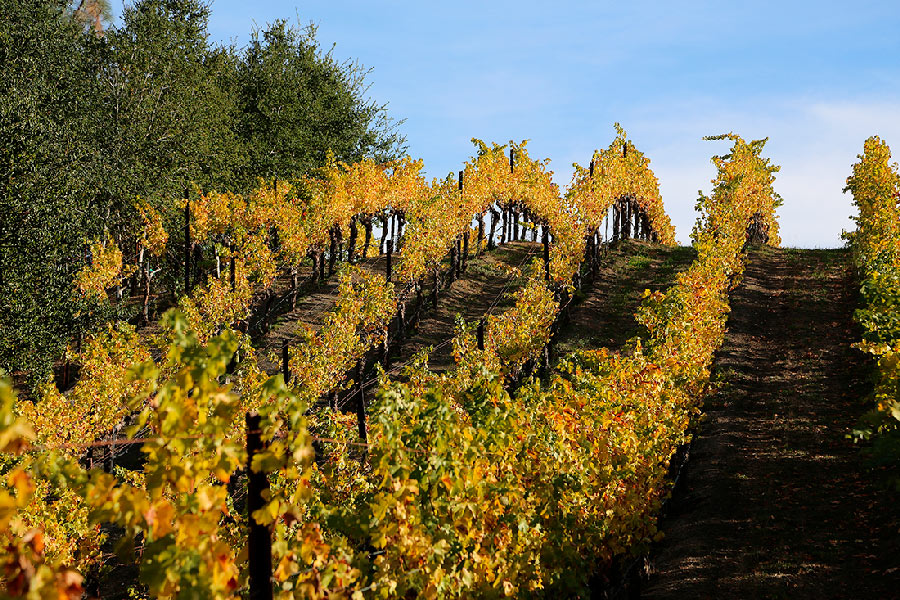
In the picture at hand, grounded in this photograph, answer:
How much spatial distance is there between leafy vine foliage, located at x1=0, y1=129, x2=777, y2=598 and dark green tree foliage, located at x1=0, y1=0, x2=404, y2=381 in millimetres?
5750

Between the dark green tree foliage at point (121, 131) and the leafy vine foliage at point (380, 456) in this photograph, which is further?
the dark green tree foliage at point (121, 131)

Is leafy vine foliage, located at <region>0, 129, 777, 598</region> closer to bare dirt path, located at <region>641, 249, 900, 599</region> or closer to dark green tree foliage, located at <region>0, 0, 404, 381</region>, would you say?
bare dirt path, located at <region>641, 249, 900, 599</region>

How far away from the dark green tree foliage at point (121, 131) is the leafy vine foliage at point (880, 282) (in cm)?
2734

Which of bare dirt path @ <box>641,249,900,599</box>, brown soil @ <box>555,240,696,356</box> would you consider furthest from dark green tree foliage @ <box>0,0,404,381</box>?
bare dirt path @ <box>641,249,900,599</box>

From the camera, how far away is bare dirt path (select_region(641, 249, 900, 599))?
12.8 metres

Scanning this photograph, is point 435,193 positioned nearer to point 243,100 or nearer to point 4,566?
point 243,100

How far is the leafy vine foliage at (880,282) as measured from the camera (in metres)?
8.74

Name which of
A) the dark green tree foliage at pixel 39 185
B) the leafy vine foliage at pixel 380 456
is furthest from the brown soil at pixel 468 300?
the dark green tree foliage at pixel 39 185

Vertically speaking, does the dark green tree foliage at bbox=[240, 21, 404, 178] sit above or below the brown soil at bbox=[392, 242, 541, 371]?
above

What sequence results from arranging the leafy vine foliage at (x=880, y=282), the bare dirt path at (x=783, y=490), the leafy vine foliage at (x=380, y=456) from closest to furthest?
the leafy vine foliage at (x=380, y=456), the leafy vine foliage at (x=880, y=282), the bare dirt path at (x=783, y=490)

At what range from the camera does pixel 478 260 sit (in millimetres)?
41750

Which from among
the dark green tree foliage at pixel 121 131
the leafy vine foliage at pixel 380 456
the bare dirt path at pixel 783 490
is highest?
the dark green tree foliage at pixel 121 131

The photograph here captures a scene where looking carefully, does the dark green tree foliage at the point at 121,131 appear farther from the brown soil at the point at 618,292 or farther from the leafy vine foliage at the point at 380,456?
the brown soil at the point at 618,292

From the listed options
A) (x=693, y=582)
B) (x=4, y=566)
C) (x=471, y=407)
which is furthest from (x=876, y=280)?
(x=4, y=566)
